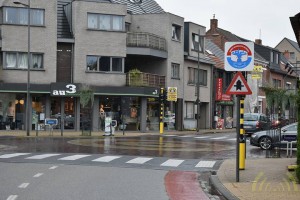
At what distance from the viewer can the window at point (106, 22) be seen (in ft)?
126

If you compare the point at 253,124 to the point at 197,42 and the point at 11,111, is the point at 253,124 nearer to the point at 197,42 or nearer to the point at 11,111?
the point at 197,42

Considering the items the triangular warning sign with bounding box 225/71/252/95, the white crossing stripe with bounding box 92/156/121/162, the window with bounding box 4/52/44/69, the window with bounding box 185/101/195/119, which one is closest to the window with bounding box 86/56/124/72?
the window with bounding box 4/52/44/69

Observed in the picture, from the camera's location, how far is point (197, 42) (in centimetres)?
4706

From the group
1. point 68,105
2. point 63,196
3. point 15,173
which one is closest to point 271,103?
point 68,105

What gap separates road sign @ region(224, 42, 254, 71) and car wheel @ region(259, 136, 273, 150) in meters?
12.2

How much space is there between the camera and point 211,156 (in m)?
20.5

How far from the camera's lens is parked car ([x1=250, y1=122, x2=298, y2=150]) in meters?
23.4

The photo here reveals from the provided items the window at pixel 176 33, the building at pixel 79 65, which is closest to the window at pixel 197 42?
the window at pixel 176 33

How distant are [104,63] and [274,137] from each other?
17451 millimetres

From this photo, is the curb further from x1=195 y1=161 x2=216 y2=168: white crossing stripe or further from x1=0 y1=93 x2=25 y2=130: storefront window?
x1=0 y1=93 x2=25 y2=130: storefront window

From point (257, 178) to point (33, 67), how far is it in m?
26.8

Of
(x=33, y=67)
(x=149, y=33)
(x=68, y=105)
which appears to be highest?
(x=149, y=33)

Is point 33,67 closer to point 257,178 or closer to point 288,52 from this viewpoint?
point 257,178


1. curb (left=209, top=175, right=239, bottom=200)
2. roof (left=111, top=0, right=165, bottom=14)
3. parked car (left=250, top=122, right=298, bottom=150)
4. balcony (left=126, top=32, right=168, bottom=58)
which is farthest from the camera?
roof (left=111, top=0, right=165, bottom=14)
